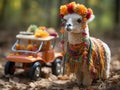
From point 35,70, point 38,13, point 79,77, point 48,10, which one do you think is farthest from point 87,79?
point 38,13

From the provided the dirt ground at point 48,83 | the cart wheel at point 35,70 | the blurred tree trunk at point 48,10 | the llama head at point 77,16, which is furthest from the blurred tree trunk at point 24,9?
the llama head at point 77,16

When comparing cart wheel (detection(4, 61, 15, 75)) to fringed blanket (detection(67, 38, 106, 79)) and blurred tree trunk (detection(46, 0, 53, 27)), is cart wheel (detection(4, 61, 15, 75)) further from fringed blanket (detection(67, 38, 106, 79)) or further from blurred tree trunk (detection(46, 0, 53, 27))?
blurred tree trunk (detection(46, 0, 53, 27))

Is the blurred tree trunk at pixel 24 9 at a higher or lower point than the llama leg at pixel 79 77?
higher

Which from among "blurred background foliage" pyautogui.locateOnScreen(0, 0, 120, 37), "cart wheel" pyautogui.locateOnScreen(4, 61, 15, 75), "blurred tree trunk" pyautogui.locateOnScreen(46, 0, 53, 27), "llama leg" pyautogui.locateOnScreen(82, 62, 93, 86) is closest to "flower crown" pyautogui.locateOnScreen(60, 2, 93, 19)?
"llama leg" pyautogui.locateOnScreen(82, 62, 93, 86)

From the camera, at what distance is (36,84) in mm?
7500

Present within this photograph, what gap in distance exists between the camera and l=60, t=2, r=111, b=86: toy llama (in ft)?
23.2

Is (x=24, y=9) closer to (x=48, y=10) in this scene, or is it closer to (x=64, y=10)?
(x=48, y=10)

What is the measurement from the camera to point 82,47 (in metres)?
7.14

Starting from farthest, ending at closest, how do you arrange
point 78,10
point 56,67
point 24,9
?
point 24,9 → point 56,67 → point 78,10

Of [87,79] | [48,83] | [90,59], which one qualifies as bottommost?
[48,83]

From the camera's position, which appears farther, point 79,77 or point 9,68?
point 9,68

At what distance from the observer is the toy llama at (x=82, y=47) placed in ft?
23.2

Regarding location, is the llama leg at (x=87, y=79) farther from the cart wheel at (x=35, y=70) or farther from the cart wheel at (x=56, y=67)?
the cart wheel at (x=56, y=67)

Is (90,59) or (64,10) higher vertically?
(64,10)
